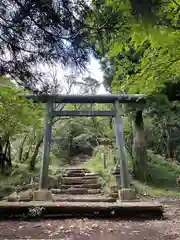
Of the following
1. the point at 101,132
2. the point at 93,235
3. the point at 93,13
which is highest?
the point at 101,132

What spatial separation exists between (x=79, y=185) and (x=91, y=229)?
4.07m

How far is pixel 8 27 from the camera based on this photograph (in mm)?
1355

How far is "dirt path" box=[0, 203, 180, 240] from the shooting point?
2947 mm

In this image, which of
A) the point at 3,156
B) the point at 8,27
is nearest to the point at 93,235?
the point at 8,27

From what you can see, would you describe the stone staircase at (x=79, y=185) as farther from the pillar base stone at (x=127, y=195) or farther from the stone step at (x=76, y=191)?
the pillar base stone at (x=127, y=195)

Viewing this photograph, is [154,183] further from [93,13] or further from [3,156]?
[93,13]

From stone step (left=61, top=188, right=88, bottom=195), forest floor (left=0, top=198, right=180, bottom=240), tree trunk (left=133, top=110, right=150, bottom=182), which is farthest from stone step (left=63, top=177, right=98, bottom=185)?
forest floor (left=0, top=198, right=180, bottom=240)

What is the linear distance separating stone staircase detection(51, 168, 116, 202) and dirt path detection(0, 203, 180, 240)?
2530 mm

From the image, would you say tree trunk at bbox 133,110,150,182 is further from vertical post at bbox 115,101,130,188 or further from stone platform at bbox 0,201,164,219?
stone platform at bbox 0,201,164,219

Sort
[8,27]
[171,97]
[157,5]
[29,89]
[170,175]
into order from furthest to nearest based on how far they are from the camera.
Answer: [170,175], [171,97], [29,89], [8,27], [157,5]

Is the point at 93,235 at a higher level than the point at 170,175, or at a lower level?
lower

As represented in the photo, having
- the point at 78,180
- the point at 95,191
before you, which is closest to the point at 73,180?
the point at 78,180

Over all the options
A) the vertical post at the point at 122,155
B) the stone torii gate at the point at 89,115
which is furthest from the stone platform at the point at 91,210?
the vertical post at the point at 122,155

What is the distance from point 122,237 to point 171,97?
4.69 m
